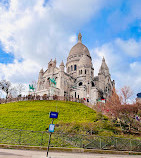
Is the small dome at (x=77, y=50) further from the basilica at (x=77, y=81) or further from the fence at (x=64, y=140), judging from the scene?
the fence at (x=64, y=140)

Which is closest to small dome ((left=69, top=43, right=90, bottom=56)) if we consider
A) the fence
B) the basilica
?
the basilica

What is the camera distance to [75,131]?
1884cm

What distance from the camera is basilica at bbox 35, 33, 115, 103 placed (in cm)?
5986

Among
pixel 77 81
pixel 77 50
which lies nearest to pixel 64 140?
pixel 77 81

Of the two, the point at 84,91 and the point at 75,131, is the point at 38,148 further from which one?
the point at 84,91

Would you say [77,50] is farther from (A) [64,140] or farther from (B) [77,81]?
(A) [64,140]

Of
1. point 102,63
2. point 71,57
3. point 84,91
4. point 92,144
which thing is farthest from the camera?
point 71,57

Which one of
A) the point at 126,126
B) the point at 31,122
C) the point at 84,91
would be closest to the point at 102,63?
the point at 84,91

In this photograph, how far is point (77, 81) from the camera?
6731cm

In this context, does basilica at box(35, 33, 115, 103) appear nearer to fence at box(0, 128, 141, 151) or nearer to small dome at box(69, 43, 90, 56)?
small dome at box(69, 43, 90, 56)

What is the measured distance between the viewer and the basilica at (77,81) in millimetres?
59856

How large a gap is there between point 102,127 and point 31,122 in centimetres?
1067

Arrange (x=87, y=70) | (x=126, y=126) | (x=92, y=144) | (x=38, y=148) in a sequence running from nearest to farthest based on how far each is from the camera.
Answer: (x=38, y=148)
(x=92, y=144)
(x=126, y=126)
(x=87, y=70)

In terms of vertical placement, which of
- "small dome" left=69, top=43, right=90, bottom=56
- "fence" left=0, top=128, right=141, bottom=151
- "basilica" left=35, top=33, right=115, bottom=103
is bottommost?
"fence" left=0, top=128, right=141, bottom=151
